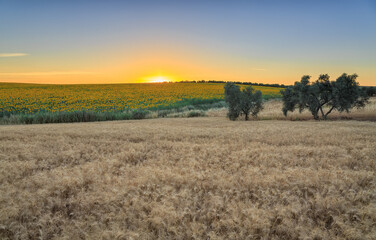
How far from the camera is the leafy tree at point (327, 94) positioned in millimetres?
29891

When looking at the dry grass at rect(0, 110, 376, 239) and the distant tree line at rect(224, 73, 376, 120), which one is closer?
the dry grass at rect(0, 110, 376, 239)

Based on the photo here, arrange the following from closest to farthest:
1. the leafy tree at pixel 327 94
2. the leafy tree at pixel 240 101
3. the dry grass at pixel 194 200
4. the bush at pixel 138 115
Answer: the dry grass at pixel 194 200
the leafy tree at pixel 327 94
the leafy tree at pixel 240 101
the bush at pixel 138 115

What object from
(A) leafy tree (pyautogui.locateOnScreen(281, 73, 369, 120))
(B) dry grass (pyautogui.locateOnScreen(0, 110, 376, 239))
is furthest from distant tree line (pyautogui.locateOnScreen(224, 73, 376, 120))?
(B) dry grass (pyautogui.locateOnScreen(0, 110, 376, 239))

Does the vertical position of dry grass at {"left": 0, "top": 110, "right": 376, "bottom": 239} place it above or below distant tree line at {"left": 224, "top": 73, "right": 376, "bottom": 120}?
below

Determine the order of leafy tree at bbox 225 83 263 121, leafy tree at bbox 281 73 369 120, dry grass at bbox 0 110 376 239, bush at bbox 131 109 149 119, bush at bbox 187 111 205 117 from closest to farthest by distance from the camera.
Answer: dry grass at bbox 0 110 376 239, leafy tree at bbox 281 73 369 120, leafy tree at bbox 225 83 263 121, bush at bbox 131 109 149 119, bush at bbox 187 111 205 117

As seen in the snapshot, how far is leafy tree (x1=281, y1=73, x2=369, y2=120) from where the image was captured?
98.1 ft

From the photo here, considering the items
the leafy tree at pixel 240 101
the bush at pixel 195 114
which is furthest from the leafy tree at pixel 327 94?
the bush at pixel 195 114

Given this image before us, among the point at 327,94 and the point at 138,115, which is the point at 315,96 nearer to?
the point at 327,94

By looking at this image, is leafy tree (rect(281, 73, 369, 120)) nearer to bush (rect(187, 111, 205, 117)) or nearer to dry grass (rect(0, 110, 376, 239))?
bush (rect(187, 111, 205, 117))

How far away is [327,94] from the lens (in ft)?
104

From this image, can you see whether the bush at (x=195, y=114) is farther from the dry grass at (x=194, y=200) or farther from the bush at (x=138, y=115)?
the dry grass at (x=194, y=200)

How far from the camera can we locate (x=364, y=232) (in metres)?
3.54

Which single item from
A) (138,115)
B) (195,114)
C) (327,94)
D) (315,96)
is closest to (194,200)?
(315,96)

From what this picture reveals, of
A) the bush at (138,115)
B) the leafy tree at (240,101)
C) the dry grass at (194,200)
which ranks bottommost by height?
the bush at (138,115)
